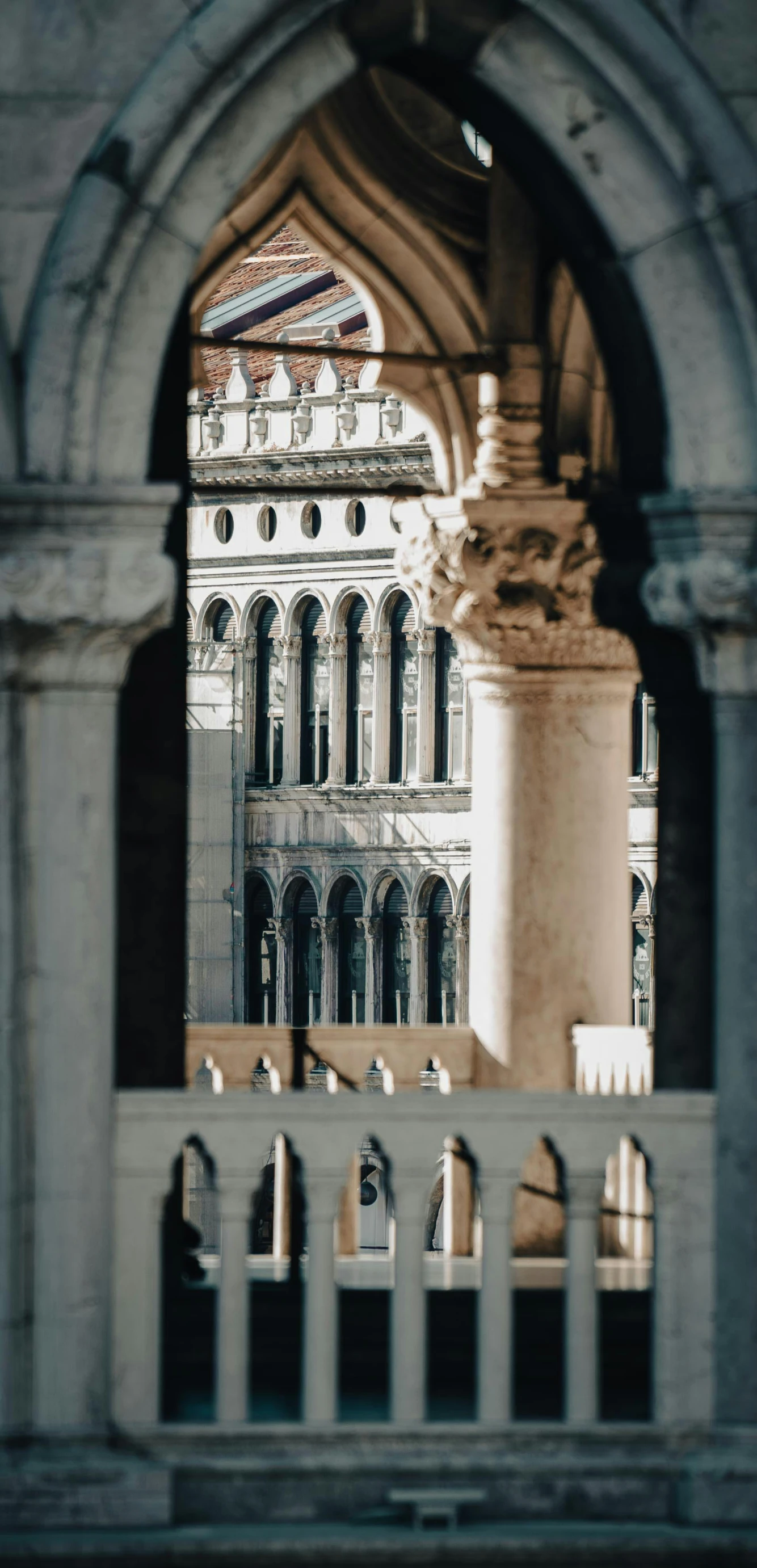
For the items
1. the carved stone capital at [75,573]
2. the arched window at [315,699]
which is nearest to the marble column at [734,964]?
the carved stone capital at [75,573]

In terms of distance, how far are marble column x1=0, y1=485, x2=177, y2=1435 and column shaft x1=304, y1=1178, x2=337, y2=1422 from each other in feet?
2.37

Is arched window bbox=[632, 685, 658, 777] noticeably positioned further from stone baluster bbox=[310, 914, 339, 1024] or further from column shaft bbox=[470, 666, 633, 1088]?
column shaft bbox=[470, 666, 633, 1088]

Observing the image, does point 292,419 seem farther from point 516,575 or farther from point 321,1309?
point 321,1309

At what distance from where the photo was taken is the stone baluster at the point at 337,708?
118 m

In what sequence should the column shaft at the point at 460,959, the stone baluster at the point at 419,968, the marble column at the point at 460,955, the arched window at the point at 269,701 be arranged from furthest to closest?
the arched window at the point at 269,701 → the stone baluster at the point at 419,968 → the marble column at the point at 460,955 → the column shaft at the point at 460,959

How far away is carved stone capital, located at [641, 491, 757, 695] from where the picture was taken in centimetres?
1129

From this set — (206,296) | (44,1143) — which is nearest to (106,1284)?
(44,1143)

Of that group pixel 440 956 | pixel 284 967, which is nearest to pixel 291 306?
pixel 440 956

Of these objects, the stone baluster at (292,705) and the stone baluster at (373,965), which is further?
the stone baluster at (292,705)

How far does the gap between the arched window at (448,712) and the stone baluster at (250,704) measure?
7951 mm

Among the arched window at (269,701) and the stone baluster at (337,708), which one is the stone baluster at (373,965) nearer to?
the stone baluster at (337,708)

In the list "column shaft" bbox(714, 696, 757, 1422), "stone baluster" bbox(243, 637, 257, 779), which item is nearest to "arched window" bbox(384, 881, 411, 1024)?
"stone baluster" bbox(243, 637, 257, 779)

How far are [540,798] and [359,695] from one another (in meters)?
101

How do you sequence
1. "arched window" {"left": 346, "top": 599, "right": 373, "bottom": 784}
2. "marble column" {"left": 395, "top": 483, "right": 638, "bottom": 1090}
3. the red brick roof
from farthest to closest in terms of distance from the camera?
1. "arched window" {"left": 346, "top": 599, "right": 373, "bottom": 784}
2. the red brick roof
3. "marble column" {"left": 395, "top": 483, "right": 638, "bottom": 1090}
